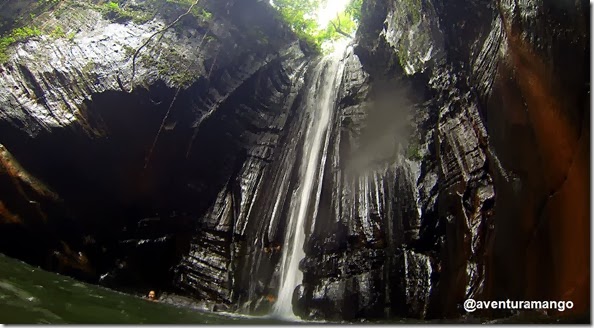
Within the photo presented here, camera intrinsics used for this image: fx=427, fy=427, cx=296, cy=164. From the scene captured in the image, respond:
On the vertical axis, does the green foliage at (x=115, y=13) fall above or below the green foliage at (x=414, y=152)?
above

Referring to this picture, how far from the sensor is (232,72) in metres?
13.5

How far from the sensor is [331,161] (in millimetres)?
10953

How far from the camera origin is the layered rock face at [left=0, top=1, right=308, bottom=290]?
31.2ft

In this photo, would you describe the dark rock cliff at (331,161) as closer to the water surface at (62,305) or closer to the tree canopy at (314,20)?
the water surface at (62,305)

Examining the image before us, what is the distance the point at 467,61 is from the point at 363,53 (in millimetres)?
5305

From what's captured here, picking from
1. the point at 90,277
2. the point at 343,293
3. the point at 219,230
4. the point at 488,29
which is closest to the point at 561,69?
the point at 488,29

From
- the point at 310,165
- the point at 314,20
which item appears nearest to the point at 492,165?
the point at 310,165

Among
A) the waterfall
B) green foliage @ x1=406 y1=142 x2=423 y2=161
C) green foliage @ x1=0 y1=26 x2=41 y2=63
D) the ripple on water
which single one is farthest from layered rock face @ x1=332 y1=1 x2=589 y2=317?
green foliage @ x1=0 y1=26 x2=41 y2=63

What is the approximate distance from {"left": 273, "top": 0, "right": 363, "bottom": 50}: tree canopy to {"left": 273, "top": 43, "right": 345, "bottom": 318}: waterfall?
3141mm

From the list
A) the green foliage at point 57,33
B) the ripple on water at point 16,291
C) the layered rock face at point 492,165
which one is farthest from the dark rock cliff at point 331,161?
the ripple on water at point 16,291

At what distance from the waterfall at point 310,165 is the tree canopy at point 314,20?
314 cm

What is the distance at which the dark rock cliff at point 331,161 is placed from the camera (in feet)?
17.1

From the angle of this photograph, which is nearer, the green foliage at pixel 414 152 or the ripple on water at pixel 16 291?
the ripple on water at pixel 16 291

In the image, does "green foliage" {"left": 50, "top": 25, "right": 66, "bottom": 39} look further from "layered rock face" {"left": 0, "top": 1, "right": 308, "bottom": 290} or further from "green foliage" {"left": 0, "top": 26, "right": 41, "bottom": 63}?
"green foliage" {"left": 0, "top": 26, "right": 41, "bottom": 63}
